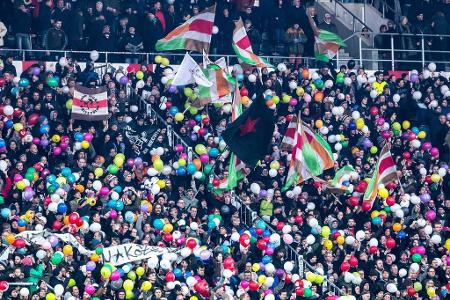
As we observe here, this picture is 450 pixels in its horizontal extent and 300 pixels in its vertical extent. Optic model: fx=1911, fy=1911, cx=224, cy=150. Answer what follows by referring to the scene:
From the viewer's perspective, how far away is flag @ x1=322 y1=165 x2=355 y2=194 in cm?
3769

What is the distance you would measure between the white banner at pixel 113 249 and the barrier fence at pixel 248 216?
2622 mm

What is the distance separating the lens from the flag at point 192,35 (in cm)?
3934

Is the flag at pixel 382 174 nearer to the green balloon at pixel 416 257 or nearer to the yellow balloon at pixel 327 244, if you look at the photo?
the green balloon at pixel 416 257

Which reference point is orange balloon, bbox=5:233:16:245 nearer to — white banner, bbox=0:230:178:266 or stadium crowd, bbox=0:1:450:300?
stadium crowd, bbox=0:1:450:300

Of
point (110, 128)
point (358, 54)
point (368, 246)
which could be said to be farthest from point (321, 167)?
point (358, 54)

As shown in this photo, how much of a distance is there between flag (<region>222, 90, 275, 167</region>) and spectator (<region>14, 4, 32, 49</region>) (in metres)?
6.02

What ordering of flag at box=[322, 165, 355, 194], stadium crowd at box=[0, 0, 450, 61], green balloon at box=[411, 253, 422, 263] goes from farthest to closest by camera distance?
stadium crowd at box=[0, 0, 450, 61] < flag at box=[322, 165, 355, 194] < green balloon at box=[411, 253, 422, 263]

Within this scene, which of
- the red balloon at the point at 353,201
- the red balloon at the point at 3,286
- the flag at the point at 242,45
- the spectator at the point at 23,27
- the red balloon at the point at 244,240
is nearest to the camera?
the red balloon at the point at 3,286

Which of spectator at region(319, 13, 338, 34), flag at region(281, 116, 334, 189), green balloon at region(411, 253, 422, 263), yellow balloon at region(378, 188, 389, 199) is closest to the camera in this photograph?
flag at region(281, 116, 334, 189)

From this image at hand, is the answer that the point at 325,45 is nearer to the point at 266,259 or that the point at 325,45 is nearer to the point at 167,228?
the point at 266,259

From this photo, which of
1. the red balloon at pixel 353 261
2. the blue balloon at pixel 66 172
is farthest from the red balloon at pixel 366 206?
the blue balloon at pixel 66 172

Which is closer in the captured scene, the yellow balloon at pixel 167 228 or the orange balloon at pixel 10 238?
the orange balloon at pixel 10 238

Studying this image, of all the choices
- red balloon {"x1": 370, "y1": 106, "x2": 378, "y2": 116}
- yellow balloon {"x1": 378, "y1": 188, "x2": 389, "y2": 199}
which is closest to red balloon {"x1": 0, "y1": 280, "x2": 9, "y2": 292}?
yellow balloon {"x1": 378, "y1": 188, "x2": 389, "y2": 199}

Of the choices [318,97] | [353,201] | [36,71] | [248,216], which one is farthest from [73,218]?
[318,97]
